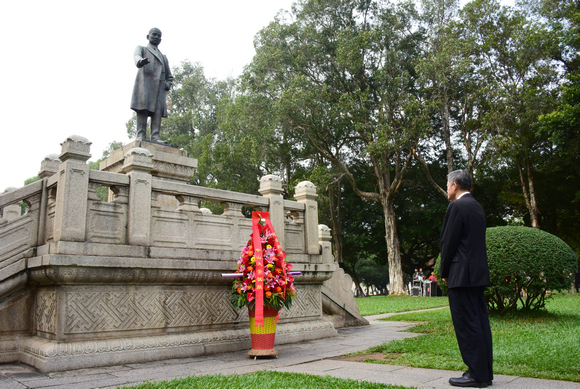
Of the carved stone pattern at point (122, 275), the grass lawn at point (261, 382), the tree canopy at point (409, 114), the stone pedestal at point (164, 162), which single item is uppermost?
the tree canopy at point (409, 114)

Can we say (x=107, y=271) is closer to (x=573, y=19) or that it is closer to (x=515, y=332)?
(x=515, y=332)

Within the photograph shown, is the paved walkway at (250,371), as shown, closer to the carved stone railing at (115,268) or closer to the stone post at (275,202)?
the carved stone railing at (115,268)

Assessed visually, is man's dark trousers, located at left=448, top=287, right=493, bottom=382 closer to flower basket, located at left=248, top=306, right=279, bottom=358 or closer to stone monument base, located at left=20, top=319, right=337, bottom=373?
flower basket, located at left=248, top=306, right=279, bottom=358

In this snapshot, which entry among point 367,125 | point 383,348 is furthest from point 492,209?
point 383,348

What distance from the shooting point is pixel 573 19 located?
20844mm

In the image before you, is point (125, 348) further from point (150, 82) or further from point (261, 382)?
point (150, 82)

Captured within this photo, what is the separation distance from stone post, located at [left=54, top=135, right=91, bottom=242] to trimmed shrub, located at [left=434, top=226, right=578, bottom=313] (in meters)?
6.17

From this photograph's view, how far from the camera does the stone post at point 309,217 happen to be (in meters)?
8.60

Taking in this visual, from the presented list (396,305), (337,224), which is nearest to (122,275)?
(396,305)

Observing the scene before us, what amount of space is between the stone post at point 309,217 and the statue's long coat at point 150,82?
3239 mm

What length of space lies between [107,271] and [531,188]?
22003 mm

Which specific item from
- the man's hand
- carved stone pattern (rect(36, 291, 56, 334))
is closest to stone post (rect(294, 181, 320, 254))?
the man's hand

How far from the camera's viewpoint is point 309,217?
8695 mm

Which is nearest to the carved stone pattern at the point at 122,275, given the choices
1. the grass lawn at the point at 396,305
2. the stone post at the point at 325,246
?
the stone post at the point at 325,246
